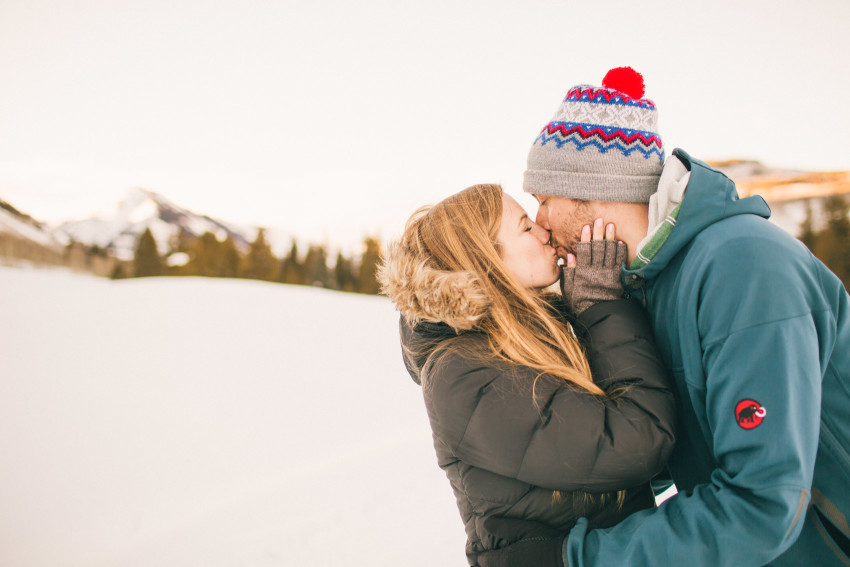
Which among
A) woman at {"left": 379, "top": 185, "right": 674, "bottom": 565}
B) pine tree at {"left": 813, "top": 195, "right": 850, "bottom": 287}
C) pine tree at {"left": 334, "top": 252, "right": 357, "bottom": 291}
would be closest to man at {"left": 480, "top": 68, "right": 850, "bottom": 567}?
woman at {"left": 379, "top": 185, "right": 674, "bottom": 565}

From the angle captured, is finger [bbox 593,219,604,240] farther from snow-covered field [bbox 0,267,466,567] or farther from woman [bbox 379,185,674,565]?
snow-covered field [bbox 0,267,466,567]

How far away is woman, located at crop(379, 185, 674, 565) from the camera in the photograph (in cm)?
160

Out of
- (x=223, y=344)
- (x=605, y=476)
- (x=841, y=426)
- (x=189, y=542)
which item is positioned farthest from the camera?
(x=223, y=344)

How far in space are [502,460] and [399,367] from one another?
9.25 meters

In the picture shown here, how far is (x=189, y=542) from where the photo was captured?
14.9ft

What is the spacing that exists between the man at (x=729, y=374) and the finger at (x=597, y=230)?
4.6 inches

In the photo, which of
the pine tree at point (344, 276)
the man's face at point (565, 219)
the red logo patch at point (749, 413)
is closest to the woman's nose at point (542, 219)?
the man's face at point (565, 219)

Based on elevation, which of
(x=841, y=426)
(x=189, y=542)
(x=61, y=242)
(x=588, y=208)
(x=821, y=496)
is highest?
(x=61, y=242)

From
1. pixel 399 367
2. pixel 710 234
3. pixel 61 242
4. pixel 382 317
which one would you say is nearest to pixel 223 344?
pixel 399 367

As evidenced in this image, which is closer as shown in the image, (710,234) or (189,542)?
(710,234)

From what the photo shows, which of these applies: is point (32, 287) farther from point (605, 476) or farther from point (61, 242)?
point (605, 476)

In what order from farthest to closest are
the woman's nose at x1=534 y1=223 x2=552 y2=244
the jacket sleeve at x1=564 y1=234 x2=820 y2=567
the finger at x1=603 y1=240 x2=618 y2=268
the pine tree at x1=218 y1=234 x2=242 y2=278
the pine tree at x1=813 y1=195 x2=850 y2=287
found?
the pine tree at x1=218 y1=234 x2=242 y2=278 < the pine tree at x1=813 y1=195 x2=850 y2=287 < the woman's nose at x1=534 y1=223 x2=552 y2=244 < the finger at x1=603 y1=240 x2=618 y2=268 < the jacket sleeve at x1=564 y1=234 x2=820 y2=567

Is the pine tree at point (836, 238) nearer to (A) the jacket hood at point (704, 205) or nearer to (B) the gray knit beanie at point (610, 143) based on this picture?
(B) the gray knit beanie at point (610, 143)

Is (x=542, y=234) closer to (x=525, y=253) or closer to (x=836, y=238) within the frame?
(x=525, y=253)
